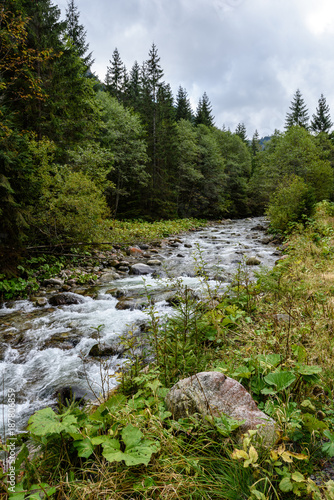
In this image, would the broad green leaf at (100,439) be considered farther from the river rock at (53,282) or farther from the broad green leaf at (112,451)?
the river rock at (53,282)

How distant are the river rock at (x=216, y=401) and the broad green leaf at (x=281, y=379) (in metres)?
0.20

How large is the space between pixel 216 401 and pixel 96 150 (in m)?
15.8

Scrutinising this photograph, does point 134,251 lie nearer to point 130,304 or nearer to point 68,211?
point 68,211

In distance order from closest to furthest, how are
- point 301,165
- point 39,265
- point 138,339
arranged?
point 138,339
point 39,265
point 301,165

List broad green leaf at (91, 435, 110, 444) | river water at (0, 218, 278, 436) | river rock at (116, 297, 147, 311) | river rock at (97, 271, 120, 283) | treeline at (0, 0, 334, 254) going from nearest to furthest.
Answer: broad green leaf at (91, 435, 110, 444)
river water at (0, 218, 278, 436)
river rock at (116, 297, 147, 311)
treeline at (0, 0, 334, 254)
river rock at (97, 271, 120, 283)

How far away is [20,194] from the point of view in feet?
23.4

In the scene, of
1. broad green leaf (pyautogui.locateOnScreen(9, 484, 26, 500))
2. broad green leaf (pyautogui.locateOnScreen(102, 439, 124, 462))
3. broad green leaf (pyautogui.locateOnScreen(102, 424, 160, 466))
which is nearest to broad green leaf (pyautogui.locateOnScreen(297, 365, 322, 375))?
broad green leaf (pyautogui.locateOnScreen(102, 424, 160, 466))

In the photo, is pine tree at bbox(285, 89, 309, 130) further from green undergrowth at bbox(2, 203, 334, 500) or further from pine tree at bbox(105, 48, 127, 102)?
green undergrowth at bbox(2, 203, 334, 500)

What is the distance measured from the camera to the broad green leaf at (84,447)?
5.44ft

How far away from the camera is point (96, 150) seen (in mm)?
15312

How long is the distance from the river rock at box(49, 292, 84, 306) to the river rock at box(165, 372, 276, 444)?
5.44m

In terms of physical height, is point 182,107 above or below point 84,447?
above

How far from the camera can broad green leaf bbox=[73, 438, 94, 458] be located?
1.66 meters

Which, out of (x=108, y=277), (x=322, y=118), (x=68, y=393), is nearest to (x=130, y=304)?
(x=108, y=277)
